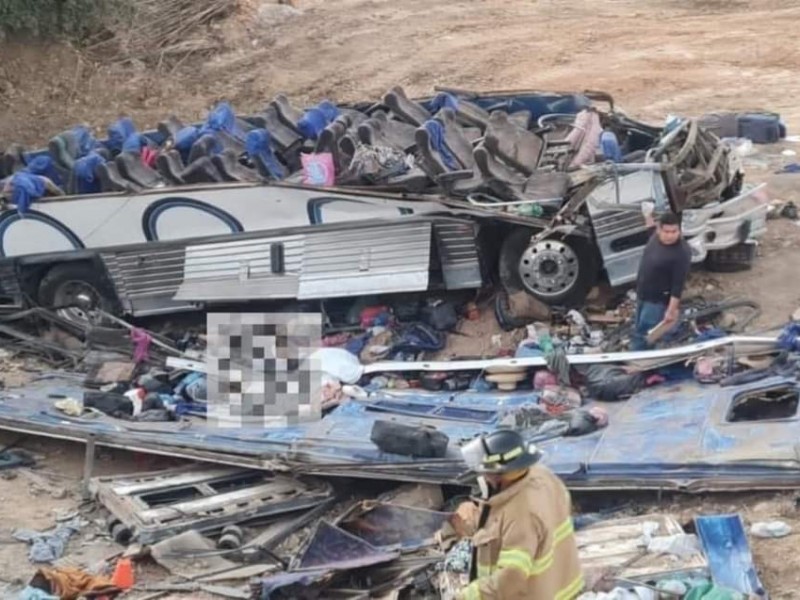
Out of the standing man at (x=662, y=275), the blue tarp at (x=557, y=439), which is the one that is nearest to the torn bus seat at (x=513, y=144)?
the standing man at (x=662, y=275)

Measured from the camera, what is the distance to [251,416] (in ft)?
38.1

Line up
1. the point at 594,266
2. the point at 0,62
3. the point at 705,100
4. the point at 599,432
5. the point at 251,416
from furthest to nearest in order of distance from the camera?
the point at 0,62 < the point at 705,100 < the point at 594,266 < the point at 251,416 < the point at 599,432

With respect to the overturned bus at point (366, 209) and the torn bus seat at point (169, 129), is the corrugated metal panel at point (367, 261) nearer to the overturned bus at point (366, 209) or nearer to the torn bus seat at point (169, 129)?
the overturned bus at point (366, 209)

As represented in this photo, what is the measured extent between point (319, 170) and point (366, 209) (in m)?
0.53

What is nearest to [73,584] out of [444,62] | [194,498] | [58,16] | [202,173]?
[194,498]

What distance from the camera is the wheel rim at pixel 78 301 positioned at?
13.9m

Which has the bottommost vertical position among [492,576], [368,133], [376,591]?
[376,591]

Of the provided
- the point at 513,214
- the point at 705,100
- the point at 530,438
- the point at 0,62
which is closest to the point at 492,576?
the point at 530,438

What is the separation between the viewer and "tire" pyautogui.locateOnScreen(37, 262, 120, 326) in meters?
13.8

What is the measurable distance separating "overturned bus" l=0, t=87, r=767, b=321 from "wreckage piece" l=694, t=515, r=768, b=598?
12.9 ft

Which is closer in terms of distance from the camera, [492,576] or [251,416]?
[492,576]

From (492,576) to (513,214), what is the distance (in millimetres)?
6390

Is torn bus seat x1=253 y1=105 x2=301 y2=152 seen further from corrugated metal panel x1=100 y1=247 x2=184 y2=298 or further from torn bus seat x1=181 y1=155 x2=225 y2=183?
corrugated metal panel x1=100 y1=247 x2=184 y2=298

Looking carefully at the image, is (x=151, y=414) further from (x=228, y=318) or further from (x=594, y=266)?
(x=594, y=266)
